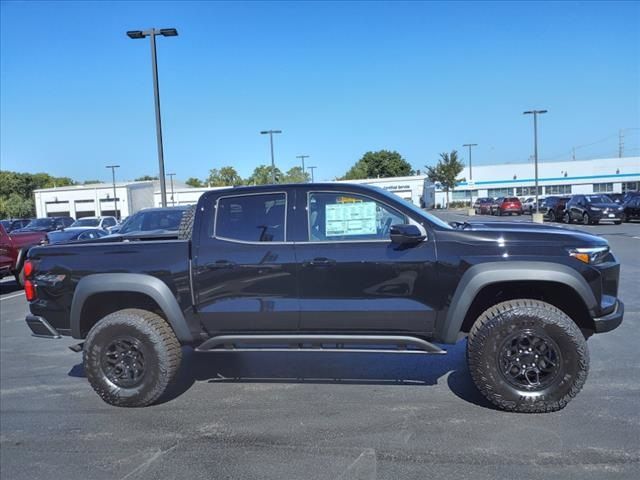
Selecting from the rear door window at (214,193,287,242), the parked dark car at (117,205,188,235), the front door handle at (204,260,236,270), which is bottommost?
the front door handle at (204,260,236,270)

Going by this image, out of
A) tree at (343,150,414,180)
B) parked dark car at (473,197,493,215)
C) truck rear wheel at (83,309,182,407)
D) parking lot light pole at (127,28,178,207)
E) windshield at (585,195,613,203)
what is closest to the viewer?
truck rear wheel at (83,309,182,407)

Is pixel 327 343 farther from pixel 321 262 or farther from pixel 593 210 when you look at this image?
pixel 593 210

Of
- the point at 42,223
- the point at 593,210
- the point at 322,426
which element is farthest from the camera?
the point at 42,223

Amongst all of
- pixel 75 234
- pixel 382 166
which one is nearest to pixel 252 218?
pixel 75 234

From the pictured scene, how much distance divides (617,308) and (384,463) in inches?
94.2

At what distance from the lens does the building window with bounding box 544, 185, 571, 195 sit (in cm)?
8112

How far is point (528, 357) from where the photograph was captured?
436 centimetres

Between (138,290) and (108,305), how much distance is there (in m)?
0.61

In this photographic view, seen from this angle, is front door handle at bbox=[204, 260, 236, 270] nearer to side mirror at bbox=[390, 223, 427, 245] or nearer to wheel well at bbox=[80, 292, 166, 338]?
wheel well at bbox=[80, 292, 166, 338]

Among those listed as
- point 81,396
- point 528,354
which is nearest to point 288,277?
point 528,354

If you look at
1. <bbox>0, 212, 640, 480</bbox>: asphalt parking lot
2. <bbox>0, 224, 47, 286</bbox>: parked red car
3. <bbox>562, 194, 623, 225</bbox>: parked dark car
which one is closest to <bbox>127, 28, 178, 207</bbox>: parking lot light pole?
<bbox>0, 224, 47, 286</bbox>: parked red car

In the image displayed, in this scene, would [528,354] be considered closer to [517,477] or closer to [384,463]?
[517,477]

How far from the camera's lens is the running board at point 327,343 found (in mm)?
4438

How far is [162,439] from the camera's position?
13.6 feet
